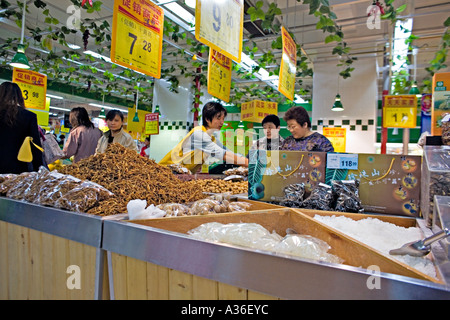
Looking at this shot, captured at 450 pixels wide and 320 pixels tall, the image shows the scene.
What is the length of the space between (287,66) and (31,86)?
6498mm

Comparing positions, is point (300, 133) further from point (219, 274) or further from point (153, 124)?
point (153, 124)

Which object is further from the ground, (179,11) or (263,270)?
(179,11)

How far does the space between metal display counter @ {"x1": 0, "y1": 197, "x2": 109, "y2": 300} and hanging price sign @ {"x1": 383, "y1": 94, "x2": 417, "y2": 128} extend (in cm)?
757

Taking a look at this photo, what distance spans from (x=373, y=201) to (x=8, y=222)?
2.13 meters

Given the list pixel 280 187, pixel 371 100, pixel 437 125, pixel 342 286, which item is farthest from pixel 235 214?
pixel 371 100

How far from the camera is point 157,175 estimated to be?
75.7 inches

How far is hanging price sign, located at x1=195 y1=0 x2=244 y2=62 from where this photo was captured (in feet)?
9.70

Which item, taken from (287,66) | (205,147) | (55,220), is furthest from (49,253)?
(287,66)

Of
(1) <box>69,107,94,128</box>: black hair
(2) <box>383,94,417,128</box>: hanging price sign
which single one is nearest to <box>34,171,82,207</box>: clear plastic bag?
(1) <box>69,107,94,128</box>: black hair

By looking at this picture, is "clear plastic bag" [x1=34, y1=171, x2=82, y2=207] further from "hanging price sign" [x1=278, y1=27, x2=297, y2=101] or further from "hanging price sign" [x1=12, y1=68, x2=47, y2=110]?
"hanging price sign" [x1=12, y1=68, x2=47, y2=110]

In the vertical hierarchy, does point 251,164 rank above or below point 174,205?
above

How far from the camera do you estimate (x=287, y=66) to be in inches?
196
